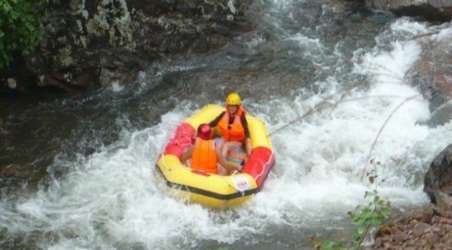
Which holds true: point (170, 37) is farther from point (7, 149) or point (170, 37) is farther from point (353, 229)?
point (353, 229)

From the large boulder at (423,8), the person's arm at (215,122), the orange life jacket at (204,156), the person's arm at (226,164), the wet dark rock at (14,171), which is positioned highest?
the large boulder at (423,8)

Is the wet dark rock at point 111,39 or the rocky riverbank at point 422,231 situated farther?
the wet dark rock at point 111,39

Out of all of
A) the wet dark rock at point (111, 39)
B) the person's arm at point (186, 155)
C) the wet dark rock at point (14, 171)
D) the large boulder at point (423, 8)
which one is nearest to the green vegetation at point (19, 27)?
the wet dark rock at point (111, 39)

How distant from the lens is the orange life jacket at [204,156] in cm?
809

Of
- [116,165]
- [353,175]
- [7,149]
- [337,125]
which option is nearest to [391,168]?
[353,175]

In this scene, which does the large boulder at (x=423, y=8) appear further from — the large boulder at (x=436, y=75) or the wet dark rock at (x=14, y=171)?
the wet dark rock at (x=14, y=171)

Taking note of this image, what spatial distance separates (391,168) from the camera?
27.7 ft

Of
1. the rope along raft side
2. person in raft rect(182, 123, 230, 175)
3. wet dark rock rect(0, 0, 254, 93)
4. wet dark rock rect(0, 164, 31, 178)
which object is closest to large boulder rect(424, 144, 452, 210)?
the rope along raft side

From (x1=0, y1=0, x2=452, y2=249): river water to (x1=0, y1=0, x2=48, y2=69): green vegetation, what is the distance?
3.58ft

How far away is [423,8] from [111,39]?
17.4ft

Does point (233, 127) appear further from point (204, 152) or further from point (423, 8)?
point (423, 8)

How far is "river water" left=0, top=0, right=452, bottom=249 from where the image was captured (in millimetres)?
7496

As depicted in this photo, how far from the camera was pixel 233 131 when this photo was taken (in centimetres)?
857

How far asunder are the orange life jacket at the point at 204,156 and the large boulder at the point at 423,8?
5.29 m
